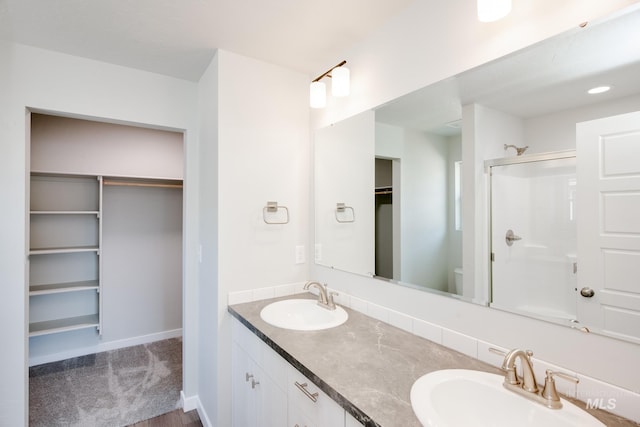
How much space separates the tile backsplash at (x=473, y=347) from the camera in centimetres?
83

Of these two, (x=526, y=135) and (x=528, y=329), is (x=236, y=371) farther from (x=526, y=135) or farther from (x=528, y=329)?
(x=526, y=135)

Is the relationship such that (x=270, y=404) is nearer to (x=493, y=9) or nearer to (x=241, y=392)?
(x=241, y=392)

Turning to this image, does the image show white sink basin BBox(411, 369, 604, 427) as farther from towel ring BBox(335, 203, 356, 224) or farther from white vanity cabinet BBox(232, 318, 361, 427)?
towel ring BBox(335, 203, 356, 224)

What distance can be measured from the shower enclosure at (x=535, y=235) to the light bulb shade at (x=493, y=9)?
0.49 metres

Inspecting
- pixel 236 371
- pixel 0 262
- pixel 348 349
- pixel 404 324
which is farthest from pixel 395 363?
pixel 0 262

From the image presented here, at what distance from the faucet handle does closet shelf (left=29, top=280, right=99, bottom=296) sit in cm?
353

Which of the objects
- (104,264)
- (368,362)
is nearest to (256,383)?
(368,362)

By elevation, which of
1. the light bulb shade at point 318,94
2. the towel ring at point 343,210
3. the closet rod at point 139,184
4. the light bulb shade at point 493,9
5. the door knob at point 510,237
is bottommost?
the door knob at point 510,237

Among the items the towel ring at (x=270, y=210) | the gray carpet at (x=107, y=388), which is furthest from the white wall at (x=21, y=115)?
the towel ring at (x=270, y=210)

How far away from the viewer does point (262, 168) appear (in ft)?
→ 6.57

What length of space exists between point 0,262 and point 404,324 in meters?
2.29

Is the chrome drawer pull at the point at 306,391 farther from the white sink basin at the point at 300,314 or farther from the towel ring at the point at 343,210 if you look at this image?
the towel ring at the point at 343,210

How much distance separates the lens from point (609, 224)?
88cm

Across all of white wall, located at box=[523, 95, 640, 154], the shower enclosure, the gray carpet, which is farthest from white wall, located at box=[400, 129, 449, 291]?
the gray carpet
